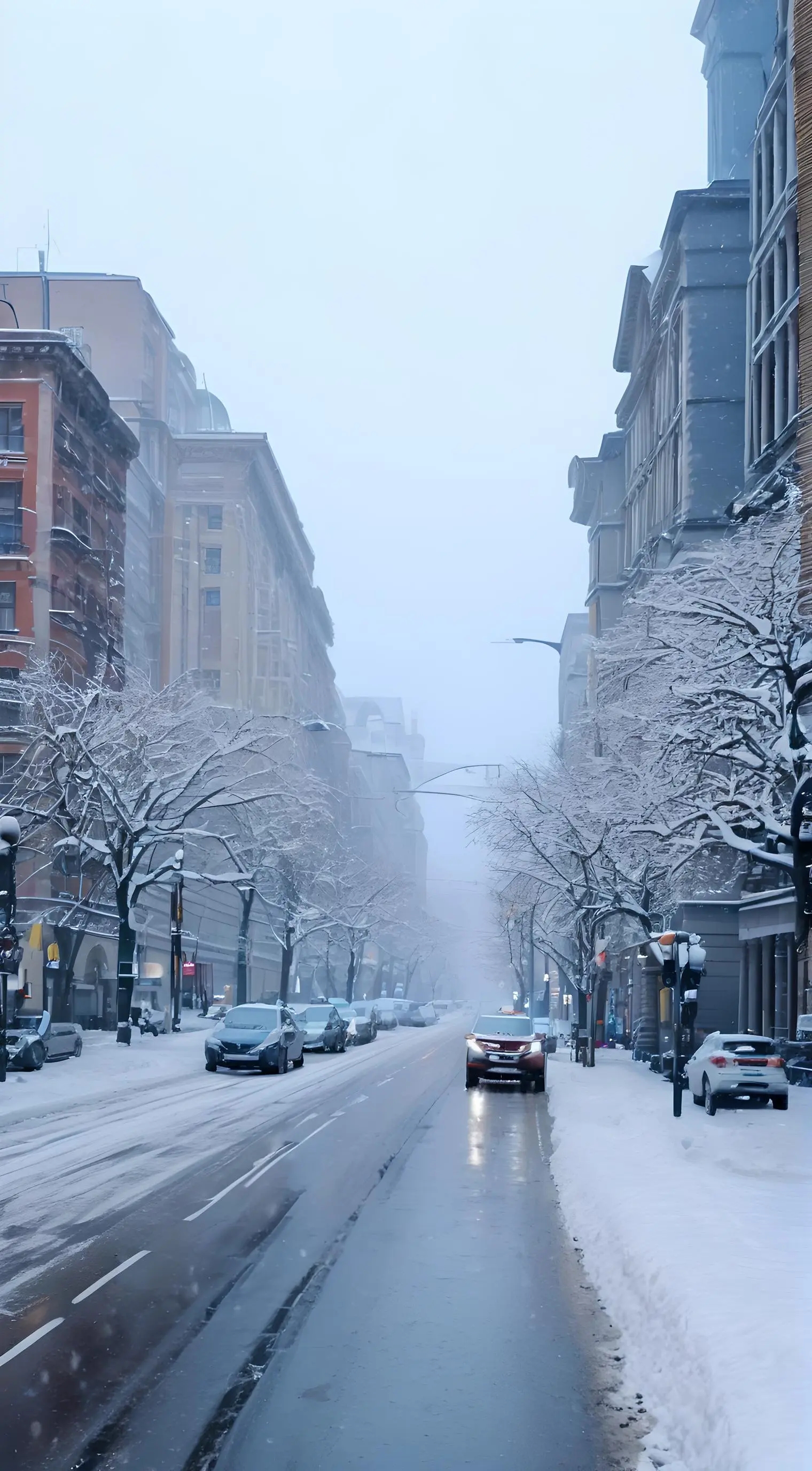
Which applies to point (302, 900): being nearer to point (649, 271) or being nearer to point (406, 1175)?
point (649, 271)

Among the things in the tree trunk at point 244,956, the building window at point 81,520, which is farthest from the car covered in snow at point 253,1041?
the building window at point 81,520

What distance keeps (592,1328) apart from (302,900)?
68459 mm

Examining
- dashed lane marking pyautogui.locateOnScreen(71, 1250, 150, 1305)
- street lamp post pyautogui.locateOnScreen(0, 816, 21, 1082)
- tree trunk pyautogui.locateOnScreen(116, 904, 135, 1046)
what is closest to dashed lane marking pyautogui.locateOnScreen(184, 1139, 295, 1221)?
dashed lane marking pyautogui.locateOnScreen(71, 1250, 150, 1305)

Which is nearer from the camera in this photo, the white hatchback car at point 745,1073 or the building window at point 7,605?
the white hatchback car at point 745,1073

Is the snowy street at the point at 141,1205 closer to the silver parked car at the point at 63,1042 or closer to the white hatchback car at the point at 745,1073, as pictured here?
the silver parked car at the point at 63,1042

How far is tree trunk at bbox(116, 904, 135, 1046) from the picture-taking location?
1581 inches

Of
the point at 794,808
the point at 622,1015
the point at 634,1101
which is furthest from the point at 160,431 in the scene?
the point at 794,808

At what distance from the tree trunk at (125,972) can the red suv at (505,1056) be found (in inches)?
423

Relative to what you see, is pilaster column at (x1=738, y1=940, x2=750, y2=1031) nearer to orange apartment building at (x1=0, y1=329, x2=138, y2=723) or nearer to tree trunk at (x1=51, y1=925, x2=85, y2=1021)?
tree trunk at (x1=51, y1=925, x2=85, y2=1021)

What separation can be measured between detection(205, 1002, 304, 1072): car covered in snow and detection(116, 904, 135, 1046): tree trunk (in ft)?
15.3

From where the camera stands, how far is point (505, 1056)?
33281 millimetres

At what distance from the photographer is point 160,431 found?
296 ft

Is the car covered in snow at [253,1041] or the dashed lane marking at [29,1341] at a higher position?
the dashed lane marking at [29,1341]

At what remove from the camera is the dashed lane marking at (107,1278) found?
33.2 feet
